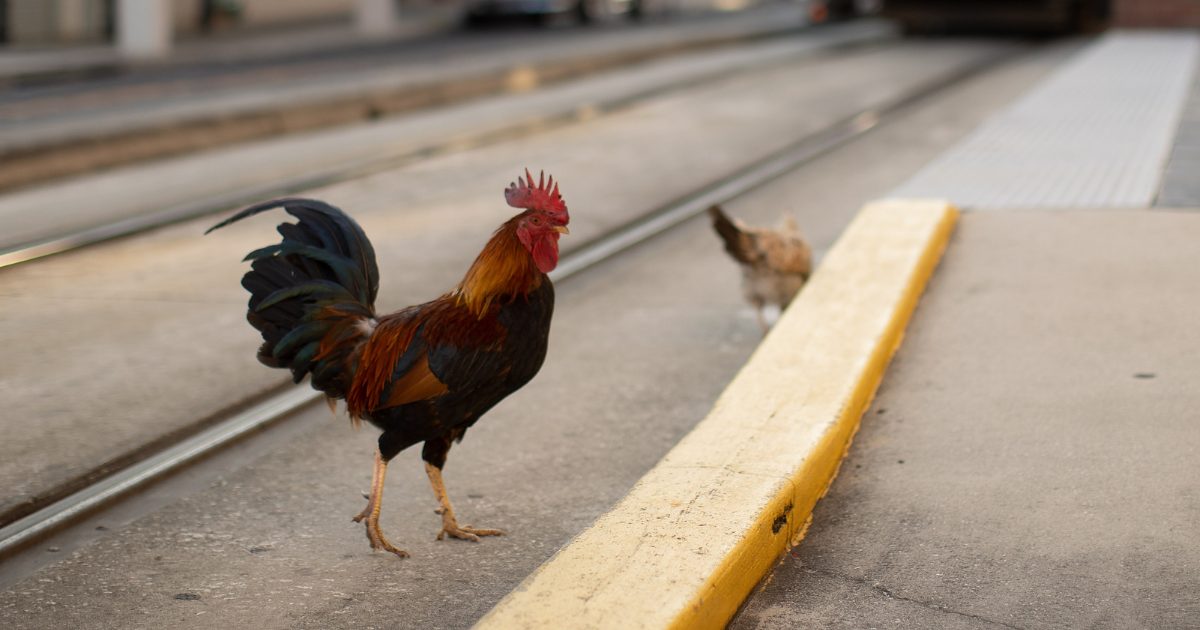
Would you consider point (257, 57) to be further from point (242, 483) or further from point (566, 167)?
point (242, 483)

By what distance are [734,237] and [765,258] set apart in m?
0.20

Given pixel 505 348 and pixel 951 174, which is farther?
pixel 951 174

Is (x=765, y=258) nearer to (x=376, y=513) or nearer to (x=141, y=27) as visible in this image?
(x=376, y=513)

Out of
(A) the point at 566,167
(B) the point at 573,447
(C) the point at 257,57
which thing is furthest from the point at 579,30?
(B) the point at 573,447

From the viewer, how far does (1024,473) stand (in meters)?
3.80

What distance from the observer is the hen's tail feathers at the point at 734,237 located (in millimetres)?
5379

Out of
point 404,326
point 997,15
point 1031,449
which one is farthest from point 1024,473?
point 997,15

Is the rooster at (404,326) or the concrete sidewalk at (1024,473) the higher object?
the rooster at (404,326)

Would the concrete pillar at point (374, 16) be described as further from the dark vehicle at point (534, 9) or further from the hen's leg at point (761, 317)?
the hen's leg at point (761, 317)

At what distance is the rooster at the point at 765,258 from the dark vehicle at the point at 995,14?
18121 mm

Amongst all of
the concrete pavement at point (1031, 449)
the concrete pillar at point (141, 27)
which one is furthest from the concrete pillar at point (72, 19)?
the concrete pavement at point (1031, 449)

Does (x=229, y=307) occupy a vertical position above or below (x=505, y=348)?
below

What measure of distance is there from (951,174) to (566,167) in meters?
3.37

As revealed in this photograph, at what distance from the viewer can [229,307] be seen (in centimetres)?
607
